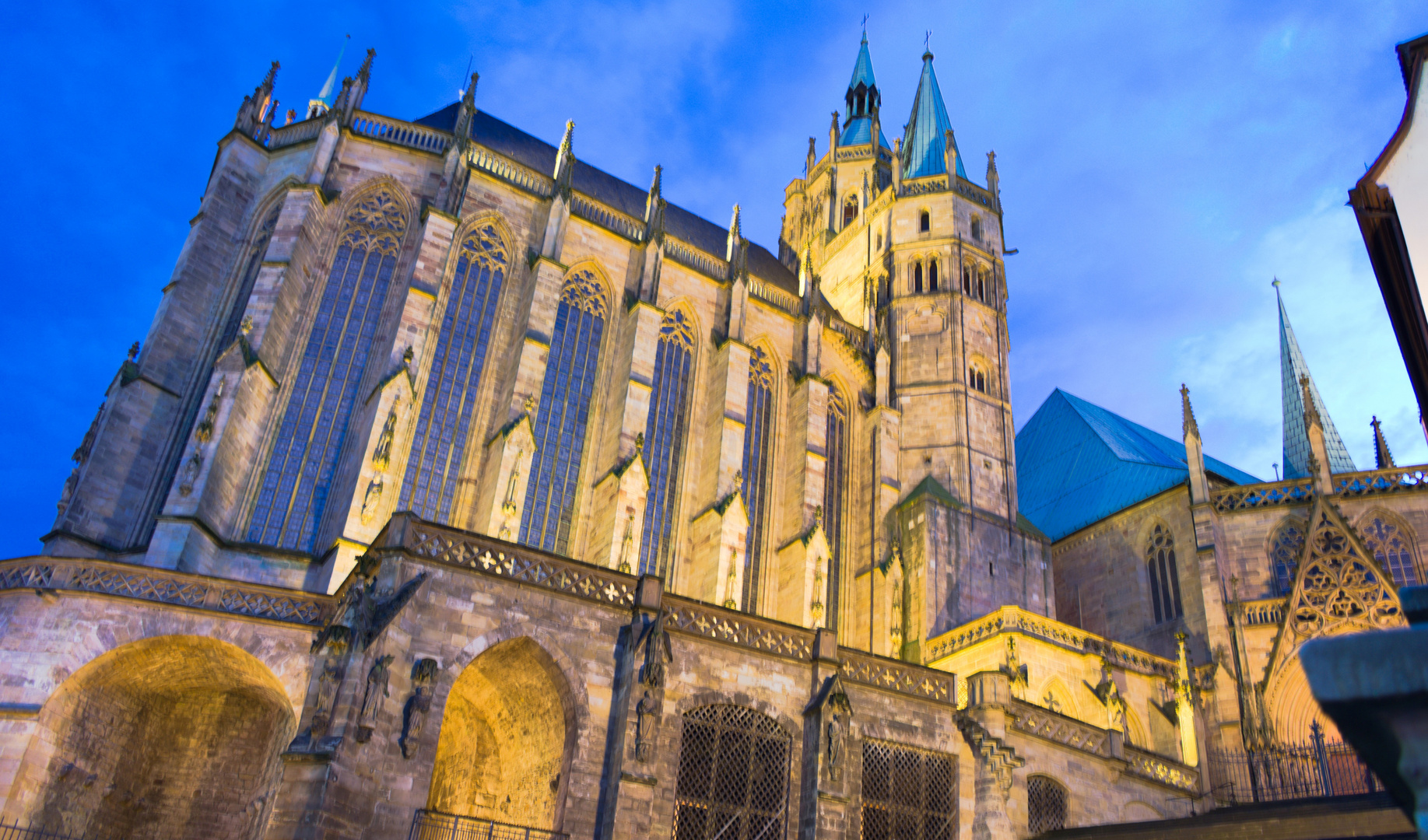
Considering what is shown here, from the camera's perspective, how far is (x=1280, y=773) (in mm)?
20859

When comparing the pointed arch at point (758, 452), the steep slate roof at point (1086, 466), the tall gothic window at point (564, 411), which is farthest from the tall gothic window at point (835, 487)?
the steep slate roof at point (1086, 466)

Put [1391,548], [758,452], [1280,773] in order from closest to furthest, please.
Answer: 1. [1280,773]
2. [1391,548]
3. [758,452]

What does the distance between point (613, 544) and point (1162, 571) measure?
52.5 feet

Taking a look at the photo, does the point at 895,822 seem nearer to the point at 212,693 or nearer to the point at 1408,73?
the point at 212,693

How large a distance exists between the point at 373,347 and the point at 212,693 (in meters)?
9.34

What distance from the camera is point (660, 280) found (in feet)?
91.4

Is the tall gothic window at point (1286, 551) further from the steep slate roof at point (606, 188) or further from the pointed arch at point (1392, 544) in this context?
the steep slate roof at point (606, 188)

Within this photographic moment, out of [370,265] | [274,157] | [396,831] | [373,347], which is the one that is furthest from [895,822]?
[274,157]

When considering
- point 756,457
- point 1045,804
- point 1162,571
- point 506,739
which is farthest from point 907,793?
point 1162,571

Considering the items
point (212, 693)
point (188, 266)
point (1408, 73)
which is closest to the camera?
point (1408, 73)

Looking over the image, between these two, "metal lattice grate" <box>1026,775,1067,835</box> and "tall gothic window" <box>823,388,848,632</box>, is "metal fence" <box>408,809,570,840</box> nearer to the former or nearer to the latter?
"metal lattice grate" <box>1026,775,1067,835</box>

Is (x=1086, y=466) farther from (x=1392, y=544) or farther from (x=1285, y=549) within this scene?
(x=1392, y=544)

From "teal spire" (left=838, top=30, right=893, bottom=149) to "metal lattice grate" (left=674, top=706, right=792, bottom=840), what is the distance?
112 feet

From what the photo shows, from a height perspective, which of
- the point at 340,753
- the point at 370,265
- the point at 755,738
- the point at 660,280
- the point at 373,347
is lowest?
the point at 340,753
